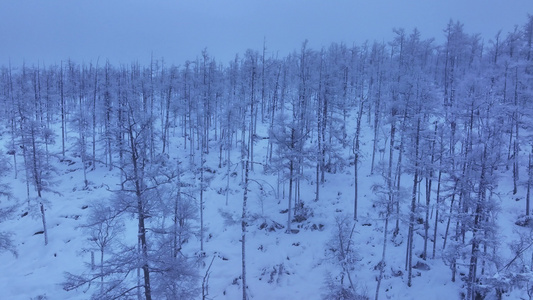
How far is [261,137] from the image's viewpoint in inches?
1927

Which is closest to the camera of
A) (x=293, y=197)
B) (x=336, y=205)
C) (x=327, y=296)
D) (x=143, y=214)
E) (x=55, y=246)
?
(x=143, y=214)

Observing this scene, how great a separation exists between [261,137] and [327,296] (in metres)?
32.3

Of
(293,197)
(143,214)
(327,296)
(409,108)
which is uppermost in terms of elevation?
(409,108)

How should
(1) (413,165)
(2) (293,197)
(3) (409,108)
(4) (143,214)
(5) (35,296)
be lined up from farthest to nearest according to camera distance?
1. (2) (293,197)
2. (3) (409,108)
3. (5) (35,296)
4. (1) (413,165)
5. (4) (143,214)

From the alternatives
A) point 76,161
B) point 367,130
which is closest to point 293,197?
point 367,130

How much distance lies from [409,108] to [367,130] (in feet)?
83.3

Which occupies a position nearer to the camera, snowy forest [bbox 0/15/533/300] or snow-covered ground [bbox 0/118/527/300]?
snowy forest [bbox 0/15/533/300]

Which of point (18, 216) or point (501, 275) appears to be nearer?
point (501, 275)

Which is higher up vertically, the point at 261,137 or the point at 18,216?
the point at 261,137

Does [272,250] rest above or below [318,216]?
below

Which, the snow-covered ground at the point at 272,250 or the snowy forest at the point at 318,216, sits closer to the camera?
the snowy forest at the point at 318,216

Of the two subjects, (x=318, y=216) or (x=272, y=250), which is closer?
(x=272, y=250)

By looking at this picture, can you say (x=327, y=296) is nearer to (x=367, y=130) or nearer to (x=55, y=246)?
(x=55, y=246)

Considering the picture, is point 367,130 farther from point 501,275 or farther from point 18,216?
point 18,216
